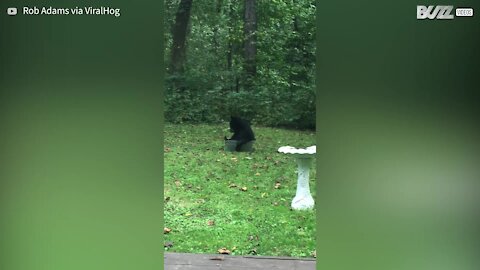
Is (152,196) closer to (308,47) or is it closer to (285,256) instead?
(285,256)

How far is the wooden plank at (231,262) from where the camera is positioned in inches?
144

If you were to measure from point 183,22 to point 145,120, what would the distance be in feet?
7.53

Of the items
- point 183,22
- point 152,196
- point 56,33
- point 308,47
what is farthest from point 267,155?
point 56,33

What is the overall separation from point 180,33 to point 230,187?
4.82 feet

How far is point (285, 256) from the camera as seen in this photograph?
4027 mm

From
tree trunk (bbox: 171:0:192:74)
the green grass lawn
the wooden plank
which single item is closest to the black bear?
the green grass lawn

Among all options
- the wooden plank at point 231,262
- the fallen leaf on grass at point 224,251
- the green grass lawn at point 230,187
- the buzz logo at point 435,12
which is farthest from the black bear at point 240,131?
the buzz logo at point 435,12

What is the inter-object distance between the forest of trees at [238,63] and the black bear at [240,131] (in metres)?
0.07

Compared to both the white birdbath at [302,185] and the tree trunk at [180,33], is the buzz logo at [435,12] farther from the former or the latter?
the tree trunk at [180,33]

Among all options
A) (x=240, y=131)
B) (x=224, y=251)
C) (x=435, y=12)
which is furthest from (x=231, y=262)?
(x=435, y=12)

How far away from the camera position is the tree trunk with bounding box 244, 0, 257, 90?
4.85 m

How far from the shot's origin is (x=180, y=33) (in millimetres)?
4707

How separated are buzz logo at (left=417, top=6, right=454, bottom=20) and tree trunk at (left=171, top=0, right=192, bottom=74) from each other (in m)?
2.61

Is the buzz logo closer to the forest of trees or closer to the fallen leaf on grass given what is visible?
the forest of trees
